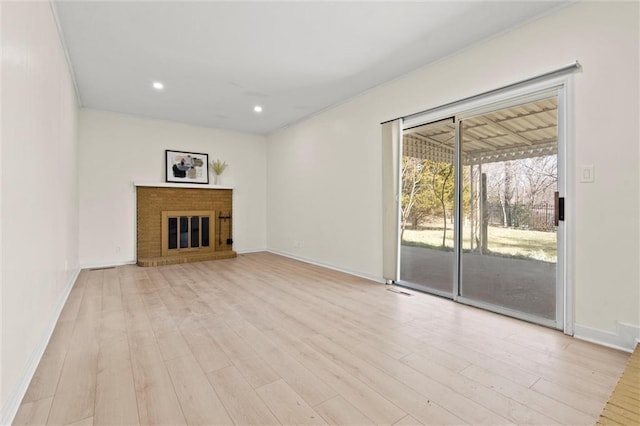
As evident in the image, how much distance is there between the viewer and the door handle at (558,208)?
Answer: 97.4 inches

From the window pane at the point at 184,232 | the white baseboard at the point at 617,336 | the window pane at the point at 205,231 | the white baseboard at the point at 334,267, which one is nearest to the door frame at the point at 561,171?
the white baseboard at the point at 617,336

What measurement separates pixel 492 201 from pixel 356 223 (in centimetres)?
184

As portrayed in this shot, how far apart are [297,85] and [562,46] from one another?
9.22ft

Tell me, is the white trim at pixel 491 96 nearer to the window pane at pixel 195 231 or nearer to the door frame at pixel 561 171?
the door frame at pixel 561 171

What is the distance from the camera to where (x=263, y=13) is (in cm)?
254

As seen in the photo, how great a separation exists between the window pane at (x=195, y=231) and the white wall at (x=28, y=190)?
300 cm

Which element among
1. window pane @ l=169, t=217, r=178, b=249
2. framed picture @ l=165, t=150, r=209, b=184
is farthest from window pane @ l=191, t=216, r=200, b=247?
framed picture @ l=165, t=150, r=209, b=184

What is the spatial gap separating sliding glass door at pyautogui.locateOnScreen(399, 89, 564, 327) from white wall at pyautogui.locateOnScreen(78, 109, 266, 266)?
4.28 metres

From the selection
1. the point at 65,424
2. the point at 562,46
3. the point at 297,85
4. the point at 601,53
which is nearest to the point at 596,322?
the point at 601,53

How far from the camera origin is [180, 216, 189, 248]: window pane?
226 inches

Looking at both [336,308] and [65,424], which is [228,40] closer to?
[336,308]

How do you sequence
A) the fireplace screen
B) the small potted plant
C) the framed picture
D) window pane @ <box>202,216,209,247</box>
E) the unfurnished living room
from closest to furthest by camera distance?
the unfurnished living room → the fireplace screen → the framed picture → window pane @ <box>202,216,209,247</box> → the small potted plant

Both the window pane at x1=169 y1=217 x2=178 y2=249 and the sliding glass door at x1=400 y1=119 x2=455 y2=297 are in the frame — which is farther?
the window pane at x1=169 y1=217 x2=178 y2=249

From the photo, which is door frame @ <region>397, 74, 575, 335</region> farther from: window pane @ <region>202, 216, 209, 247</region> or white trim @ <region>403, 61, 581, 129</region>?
window pane @ <region>202, 216, 209, 247</region>
